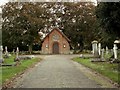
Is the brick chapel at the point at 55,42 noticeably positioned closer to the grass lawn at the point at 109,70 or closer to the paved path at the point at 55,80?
the grass lawn at the point at 109,70

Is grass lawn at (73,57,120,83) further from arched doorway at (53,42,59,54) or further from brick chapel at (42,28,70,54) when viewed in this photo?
arched doorway at (53,42,59,54)

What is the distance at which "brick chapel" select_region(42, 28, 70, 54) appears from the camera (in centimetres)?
7050

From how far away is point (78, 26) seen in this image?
7212 centimetres

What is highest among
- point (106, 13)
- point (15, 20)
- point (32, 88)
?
point (15, 20)

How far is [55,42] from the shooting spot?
71312 millimetres

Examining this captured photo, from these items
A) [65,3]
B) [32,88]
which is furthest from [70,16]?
[32,88]

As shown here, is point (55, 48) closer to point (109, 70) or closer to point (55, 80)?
point (109, 70)

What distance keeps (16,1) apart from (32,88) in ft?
178

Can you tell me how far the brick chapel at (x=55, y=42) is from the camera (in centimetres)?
7050

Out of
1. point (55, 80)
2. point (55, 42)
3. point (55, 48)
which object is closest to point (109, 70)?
point (55, 80)

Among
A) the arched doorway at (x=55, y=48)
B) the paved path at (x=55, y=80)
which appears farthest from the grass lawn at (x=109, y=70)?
the arched doorway at (x=55, y=48)

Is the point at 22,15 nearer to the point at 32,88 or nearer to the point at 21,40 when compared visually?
the point at 21,40

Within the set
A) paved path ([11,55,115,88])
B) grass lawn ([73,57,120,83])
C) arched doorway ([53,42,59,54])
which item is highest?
arched doorway ([53,42,59,54])

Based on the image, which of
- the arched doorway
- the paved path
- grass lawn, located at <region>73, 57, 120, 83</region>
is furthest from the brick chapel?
the paved path
